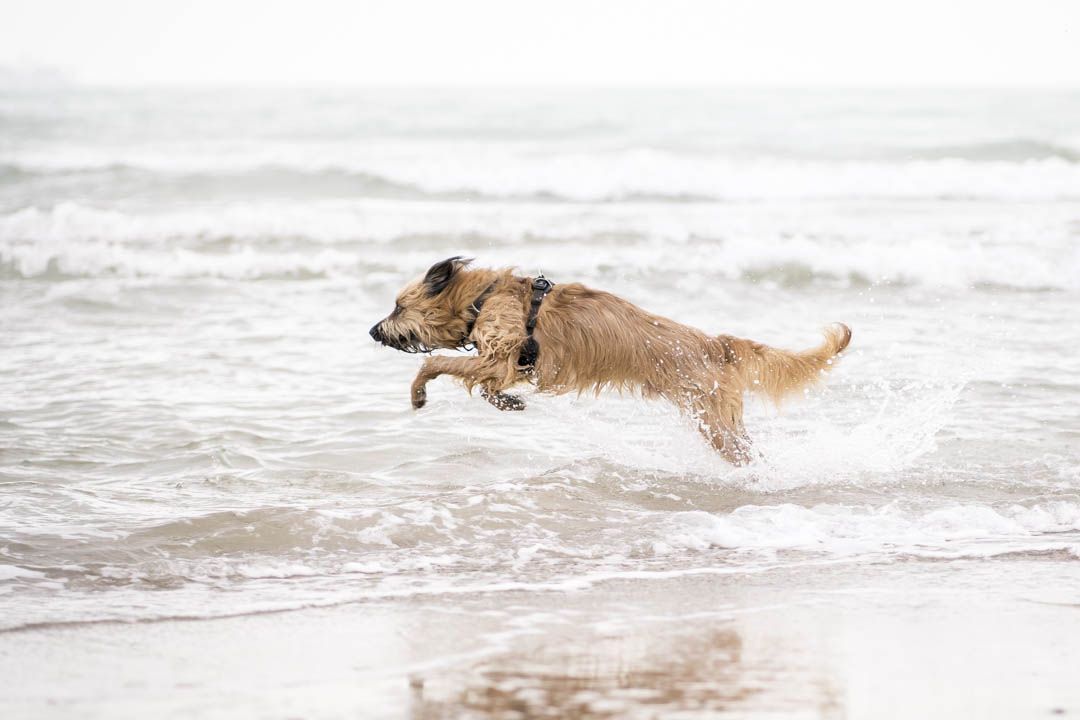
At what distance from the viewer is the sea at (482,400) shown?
4.91m

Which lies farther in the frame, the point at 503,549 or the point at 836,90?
the point at 836,90

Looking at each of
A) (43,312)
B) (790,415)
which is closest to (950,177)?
(790,415)

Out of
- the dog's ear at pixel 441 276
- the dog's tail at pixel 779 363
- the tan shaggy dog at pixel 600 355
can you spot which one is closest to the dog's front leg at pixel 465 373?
the tan shaggy dog at pixel 600 355

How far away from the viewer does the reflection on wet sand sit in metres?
3.21

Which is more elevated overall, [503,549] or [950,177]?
[950,177]

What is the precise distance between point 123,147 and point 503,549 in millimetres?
21924

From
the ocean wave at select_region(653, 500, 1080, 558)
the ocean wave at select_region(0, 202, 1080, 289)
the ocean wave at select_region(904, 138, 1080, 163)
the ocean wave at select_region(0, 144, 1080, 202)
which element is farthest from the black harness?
the ocean wave at select_region(904, 138, 1080, 163)

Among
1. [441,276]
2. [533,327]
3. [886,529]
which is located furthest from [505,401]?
[886,529]

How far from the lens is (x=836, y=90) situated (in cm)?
3747

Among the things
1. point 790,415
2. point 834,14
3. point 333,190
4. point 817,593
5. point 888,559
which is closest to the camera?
point 817,593

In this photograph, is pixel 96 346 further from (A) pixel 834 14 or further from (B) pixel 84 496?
(A) pixel 834 14

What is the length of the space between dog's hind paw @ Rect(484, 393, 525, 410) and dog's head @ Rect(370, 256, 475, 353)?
41 centimetres

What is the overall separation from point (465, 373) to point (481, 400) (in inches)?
71.1

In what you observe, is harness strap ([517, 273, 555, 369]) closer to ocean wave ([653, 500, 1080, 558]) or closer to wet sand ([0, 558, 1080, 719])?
ocean wave ([653, 500, 1080, 558])
